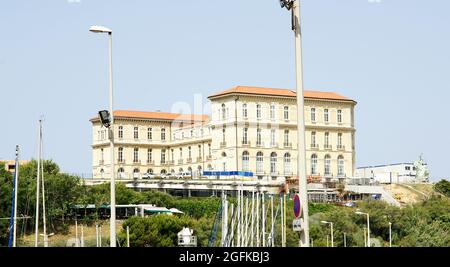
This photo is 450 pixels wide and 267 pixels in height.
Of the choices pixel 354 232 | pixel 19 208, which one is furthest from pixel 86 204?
pixel 354 232

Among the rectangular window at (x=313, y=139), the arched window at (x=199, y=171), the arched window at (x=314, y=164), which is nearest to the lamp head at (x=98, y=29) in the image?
the arched window at (x=199, y=171)

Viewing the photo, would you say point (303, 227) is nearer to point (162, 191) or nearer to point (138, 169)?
point (162, 191)

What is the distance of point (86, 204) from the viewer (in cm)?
11219

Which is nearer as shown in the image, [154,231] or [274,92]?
[154,231]

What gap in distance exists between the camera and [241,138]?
14900cm

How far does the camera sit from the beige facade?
14975 cm

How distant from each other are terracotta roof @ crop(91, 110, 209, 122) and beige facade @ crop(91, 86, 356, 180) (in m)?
0.17

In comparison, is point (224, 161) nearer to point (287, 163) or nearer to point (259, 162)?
point (259, 162)

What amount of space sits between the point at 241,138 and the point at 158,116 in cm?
2560

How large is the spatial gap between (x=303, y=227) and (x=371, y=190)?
124 meters

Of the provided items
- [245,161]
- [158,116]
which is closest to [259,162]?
[245,161]

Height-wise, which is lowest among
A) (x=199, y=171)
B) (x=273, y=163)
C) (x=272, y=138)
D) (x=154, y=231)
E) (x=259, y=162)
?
(x=154, y=231)

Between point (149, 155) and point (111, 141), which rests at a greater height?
point (149, 155)

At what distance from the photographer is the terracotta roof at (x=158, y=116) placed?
16490 centimetres
